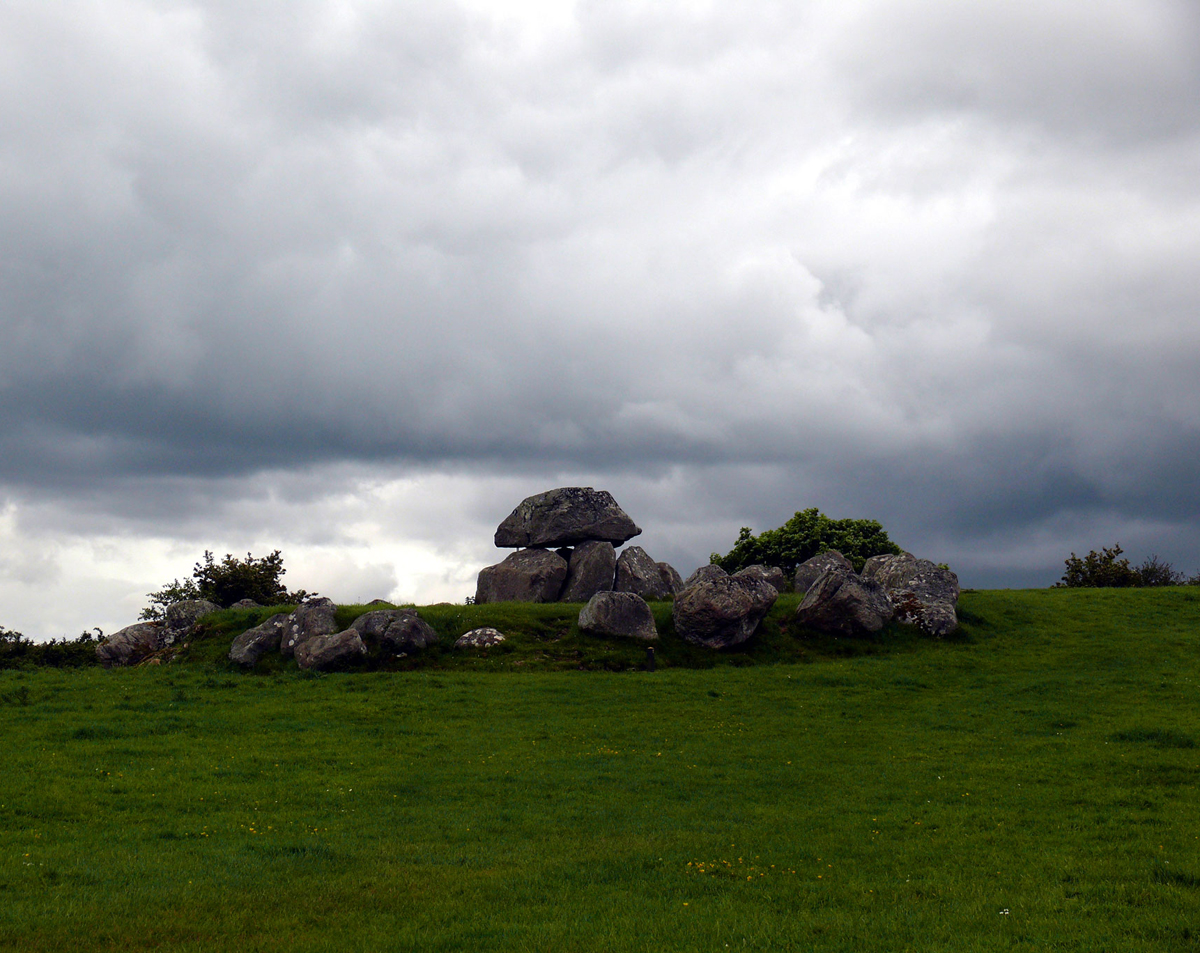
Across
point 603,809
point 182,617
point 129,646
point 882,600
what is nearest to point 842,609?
point 882,600

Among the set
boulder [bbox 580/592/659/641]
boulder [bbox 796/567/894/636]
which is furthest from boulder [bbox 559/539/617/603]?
boulder [bbox 796/567/894/636]

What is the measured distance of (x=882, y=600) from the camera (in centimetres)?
4978

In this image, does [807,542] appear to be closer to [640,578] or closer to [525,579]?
[640,578]

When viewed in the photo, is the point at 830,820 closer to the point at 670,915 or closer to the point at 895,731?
the point at 670,915

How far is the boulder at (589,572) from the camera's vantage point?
189ft

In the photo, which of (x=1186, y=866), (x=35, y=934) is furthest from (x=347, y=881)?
(x=1186, y=866)

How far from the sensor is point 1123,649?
46.5 meters

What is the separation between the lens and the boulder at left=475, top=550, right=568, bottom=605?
57.9 meters

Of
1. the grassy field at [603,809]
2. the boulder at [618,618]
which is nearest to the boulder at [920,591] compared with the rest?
the grassy field at [603,809]

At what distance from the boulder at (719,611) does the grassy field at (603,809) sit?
3.52 metres

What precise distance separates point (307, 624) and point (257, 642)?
248cm

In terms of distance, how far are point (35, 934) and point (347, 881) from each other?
462 centimetres

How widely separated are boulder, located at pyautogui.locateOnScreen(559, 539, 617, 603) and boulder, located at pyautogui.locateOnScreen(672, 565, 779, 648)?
11.1m

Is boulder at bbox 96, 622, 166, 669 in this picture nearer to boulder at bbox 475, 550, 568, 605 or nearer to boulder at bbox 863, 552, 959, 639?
boulder at bbox 475, 550, 568, 605
